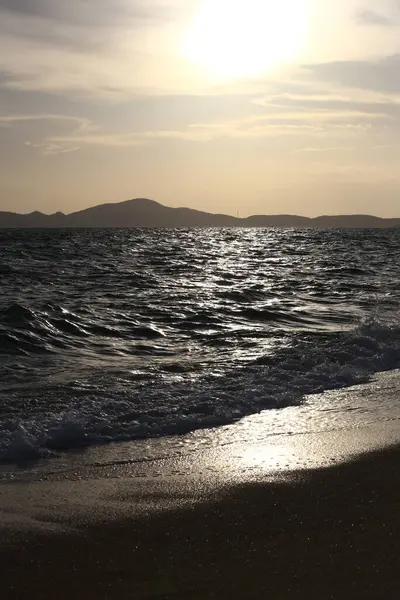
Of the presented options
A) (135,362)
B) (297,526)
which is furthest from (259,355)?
(297,526)

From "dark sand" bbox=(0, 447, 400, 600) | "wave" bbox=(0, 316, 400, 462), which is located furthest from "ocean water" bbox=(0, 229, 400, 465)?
"dark sand" bbox=(0, 447, 400, 600)

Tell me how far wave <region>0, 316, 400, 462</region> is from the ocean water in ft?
0.05

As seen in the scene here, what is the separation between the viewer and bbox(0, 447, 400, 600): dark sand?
11.7 ft

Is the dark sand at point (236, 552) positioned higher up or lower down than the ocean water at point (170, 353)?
higher up

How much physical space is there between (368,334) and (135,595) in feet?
32.7

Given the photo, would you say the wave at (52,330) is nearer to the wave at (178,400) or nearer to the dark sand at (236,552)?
the wave at (178,400)

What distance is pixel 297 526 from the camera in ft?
14.2

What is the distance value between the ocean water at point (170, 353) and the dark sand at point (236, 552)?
2051mm

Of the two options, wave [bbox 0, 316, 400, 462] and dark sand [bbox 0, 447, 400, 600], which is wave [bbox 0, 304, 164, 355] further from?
dark sand [bbox 0, 447, 400, 600]

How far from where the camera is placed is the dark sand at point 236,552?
11.7ft

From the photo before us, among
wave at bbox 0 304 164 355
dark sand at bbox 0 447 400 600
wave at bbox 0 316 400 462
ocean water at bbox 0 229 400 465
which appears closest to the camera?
dark sand at bbox 0 447 400 600

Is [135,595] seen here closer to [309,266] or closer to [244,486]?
[244,486]

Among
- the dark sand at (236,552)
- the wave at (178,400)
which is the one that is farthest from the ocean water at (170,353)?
the dark sand at (236,552)

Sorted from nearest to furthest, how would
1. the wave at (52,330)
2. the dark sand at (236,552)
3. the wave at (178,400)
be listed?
1. the dark sand at (236,552)
2. the wave at (178,400)
3. the wave at (52,330)
